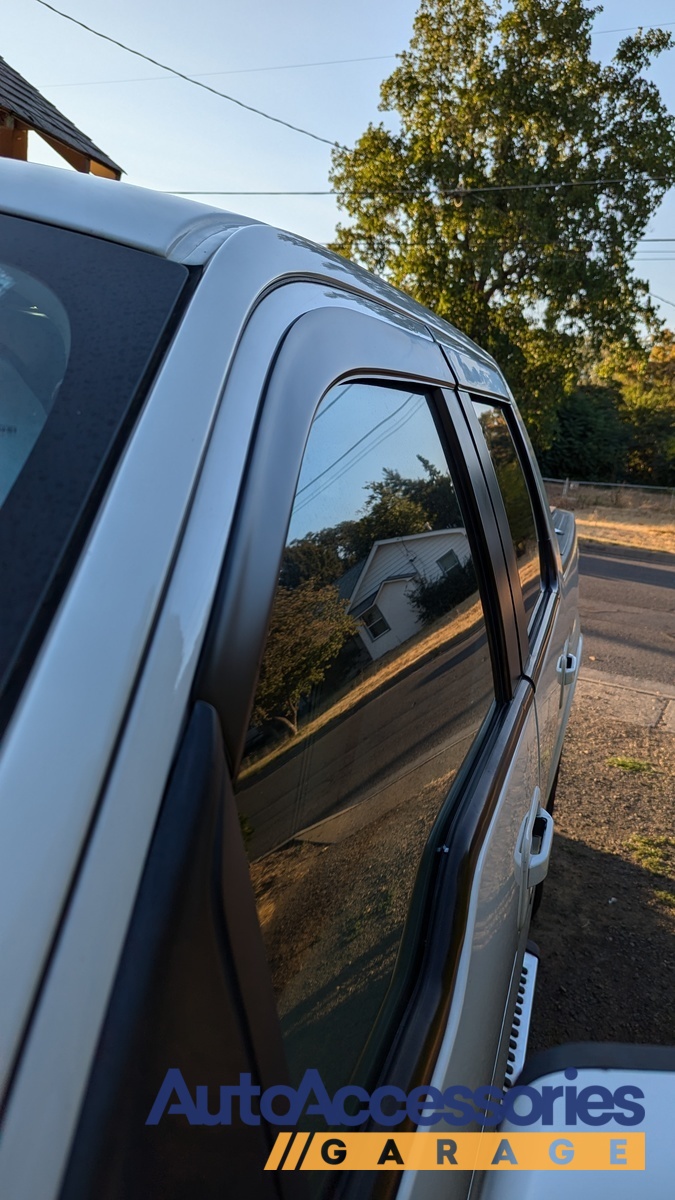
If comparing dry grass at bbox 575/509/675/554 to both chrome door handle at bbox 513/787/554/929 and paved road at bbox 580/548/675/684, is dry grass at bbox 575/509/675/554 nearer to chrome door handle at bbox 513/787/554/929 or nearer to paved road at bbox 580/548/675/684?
paved road at bbox 580/548/675/684

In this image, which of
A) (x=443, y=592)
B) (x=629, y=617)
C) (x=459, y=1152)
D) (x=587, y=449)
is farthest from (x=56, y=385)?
(x=587, y=449)

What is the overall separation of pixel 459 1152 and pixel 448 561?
2.97 ft

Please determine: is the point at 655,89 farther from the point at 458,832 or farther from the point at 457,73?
the point at 458,832

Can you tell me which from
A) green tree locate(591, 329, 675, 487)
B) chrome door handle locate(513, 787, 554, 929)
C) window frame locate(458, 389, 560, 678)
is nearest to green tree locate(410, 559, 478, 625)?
window frame locate(458, 389, 560, 678)

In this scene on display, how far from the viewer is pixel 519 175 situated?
21.1 metres

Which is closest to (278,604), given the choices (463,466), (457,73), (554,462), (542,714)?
(463,466)

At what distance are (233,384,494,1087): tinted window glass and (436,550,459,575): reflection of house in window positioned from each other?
1 centimetres

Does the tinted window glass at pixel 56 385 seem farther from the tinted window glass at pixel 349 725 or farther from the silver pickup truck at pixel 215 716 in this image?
the tinted window glass at pixel 349 725

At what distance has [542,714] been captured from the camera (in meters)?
2.25

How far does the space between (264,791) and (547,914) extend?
3078 millimetres

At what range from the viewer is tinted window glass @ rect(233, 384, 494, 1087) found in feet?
2.74

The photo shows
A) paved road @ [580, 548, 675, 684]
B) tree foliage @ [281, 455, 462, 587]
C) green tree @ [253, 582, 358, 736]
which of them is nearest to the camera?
green tree @ [253, 582, 358, 736]

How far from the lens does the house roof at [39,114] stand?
6.36 meters

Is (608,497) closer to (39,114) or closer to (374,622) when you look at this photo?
(39,114)
